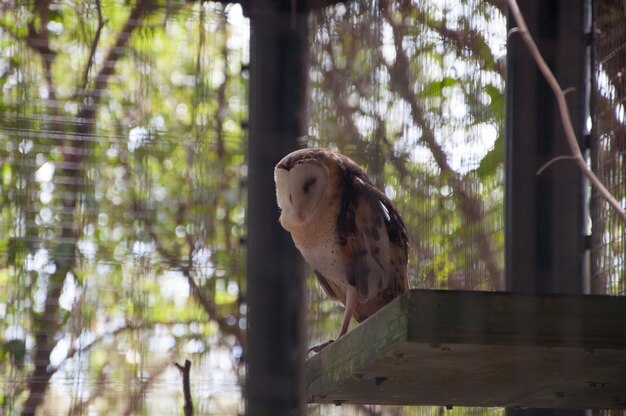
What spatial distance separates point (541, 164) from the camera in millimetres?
1350

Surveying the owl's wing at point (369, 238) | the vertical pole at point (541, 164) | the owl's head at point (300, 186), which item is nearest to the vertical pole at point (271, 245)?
the owl's head at point (300, 186)

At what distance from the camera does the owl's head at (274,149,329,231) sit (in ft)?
4.86

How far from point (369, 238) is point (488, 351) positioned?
22.1 inches

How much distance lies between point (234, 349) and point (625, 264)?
72cm

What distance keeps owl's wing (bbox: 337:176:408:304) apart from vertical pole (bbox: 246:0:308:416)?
0.50 feet

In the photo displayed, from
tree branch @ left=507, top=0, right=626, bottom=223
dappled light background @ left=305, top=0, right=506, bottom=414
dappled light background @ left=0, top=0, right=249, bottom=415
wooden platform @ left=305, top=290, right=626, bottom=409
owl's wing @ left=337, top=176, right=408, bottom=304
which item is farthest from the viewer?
dappled light background @ left=0, top=0, right=249, bottom=415

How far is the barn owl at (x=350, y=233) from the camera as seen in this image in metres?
1.55

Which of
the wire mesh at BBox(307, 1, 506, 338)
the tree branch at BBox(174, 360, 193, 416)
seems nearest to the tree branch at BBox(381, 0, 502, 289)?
the wire mesh at BBox(307, 1, 506, 338)

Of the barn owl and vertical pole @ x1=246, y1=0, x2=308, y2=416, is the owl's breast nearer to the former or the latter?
the barn owl

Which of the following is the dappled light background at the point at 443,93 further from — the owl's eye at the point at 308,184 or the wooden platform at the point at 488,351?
the wooden platform at the point at 488,351

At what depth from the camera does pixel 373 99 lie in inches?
58.7

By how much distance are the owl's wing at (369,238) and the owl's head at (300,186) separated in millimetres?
47

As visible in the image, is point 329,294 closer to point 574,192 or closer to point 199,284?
point 199,284

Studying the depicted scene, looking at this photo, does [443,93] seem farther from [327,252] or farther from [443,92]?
[327,252]
